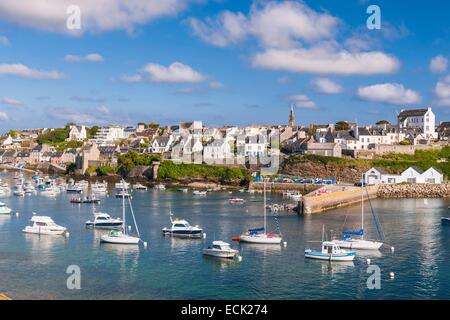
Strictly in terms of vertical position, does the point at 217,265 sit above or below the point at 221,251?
below

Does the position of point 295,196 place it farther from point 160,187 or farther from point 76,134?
point 76,134

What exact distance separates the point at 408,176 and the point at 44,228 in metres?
36.4

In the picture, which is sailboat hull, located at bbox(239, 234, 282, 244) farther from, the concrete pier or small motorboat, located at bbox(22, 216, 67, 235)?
the concrete pier

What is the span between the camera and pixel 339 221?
3033 centimetres

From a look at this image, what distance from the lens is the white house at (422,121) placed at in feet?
213

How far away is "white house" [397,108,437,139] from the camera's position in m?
65.0

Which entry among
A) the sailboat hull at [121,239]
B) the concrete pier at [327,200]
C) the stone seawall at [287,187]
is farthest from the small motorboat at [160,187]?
the sailboat hull at [121,239]

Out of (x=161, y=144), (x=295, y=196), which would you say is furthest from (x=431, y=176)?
(x=161, y=144)

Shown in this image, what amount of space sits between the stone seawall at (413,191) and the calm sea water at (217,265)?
1471 centimetres

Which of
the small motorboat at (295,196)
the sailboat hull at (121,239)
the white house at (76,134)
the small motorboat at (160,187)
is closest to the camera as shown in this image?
the sailboat hull at (121,239)

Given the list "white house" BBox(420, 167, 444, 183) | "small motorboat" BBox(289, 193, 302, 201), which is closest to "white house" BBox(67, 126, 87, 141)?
"small motorboat" BBox(289, 193, 302, 201)

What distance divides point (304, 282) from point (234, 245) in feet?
20.3

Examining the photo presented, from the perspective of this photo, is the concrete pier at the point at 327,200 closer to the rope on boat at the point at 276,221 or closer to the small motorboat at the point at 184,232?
the rope on boat at the point at 276,221

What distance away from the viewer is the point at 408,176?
5047 cm
